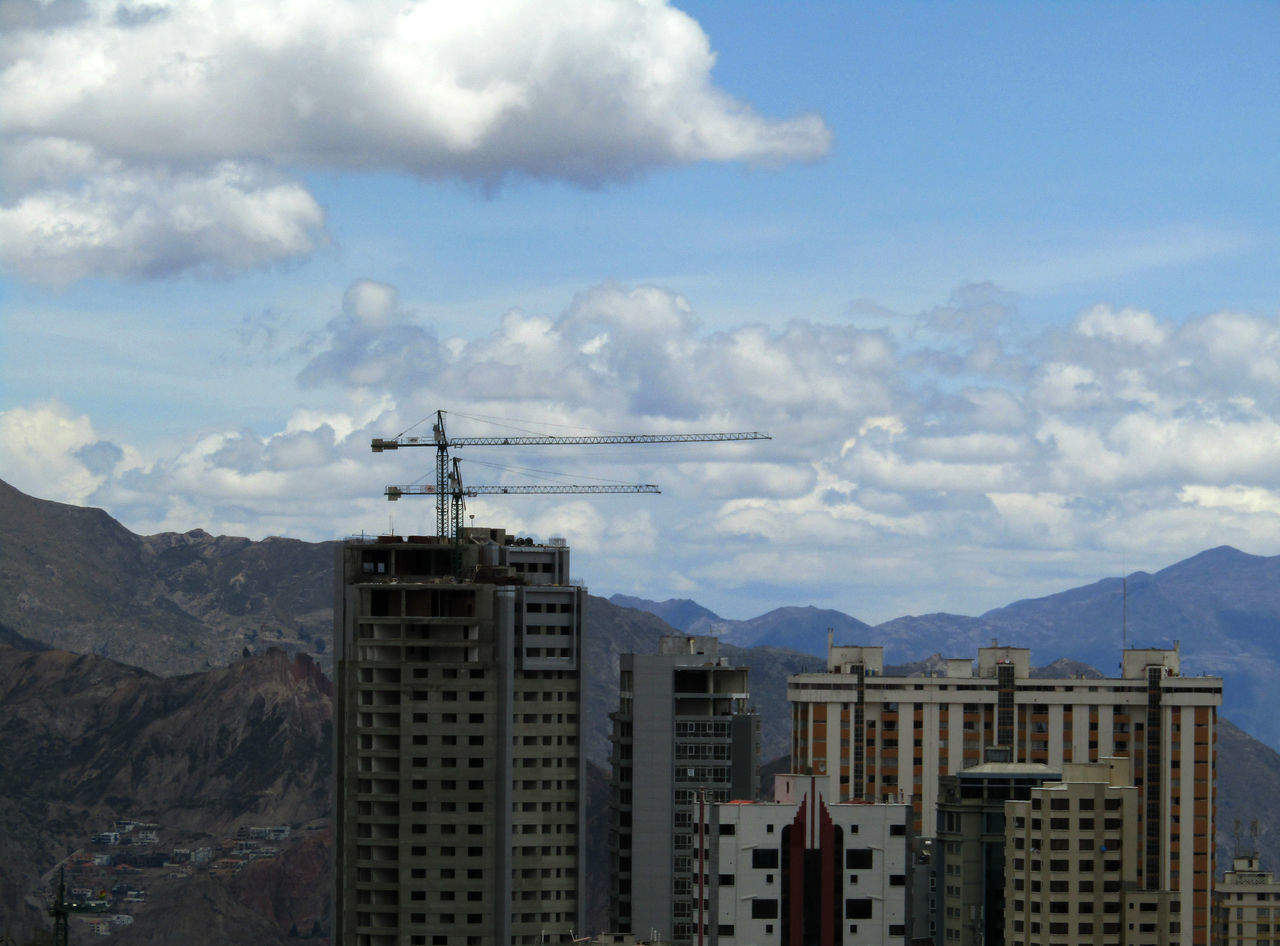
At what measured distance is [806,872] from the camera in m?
194

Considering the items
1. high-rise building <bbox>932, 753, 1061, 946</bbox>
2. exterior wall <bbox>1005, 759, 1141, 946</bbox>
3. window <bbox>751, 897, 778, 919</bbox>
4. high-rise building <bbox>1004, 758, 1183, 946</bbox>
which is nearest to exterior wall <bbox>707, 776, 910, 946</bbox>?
window <bbox>751, 897, 778, 919</bbox>

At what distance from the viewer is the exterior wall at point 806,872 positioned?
19312cm

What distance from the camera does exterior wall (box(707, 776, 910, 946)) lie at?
193125 millimetres

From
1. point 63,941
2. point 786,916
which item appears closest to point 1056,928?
Result: point 786,916

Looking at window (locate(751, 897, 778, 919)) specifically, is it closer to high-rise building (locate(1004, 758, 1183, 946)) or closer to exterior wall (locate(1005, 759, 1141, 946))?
high-rise building (locate(1004, 758, 1183, 946))

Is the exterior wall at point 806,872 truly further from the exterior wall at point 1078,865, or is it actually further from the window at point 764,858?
the exterior wall at point 1078,865

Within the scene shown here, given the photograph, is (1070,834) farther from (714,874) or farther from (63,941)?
(63,941)

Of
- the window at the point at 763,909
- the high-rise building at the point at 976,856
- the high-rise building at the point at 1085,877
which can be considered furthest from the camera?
the window at the point at 763,909

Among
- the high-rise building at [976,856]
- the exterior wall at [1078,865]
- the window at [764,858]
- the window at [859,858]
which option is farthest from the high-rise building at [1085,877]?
the window at [764,858]

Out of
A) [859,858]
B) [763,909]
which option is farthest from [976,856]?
[763,909]

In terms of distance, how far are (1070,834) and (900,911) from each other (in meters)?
20.2

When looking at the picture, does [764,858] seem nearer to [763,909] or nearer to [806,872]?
[806,872]

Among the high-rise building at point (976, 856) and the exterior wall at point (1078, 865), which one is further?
the high-rise building at point (976, 856)

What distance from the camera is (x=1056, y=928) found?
7190 inches
